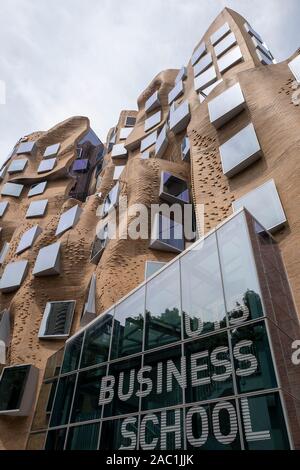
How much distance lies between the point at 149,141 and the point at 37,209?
37.5 feet

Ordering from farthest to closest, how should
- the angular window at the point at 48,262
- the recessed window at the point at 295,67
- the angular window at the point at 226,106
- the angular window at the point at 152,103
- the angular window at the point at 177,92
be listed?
1. the angular window at the point at 152,103
2. the angular window at the point at 177,92
3. the angular window at the point at 48,262
4. the angular window at the point at 226,106
5. the recessed window at the point at 295,67

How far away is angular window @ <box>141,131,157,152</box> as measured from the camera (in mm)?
30092

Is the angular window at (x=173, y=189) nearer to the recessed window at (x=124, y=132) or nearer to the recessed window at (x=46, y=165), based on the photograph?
the recessed window at (x=124, y=132)

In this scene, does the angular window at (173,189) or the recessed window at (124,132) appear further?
the recessed window at (124,132)

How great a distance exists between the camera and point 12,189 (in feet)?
124

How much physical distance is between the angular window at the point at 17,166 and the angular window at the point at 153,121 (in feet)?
49.1

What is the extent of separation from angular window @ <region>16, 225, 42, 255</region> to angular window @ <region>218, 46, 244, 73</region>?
17.4m

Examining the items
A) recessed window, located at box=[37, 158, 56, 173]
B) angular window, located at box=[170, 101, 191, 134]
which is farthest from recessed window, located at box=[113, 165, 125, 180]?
recessed window, located at box=[37, 158, 56, 173]

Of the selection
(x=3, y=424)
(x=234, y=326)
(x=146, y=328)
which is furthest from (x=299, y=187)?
(x=3, y=424)

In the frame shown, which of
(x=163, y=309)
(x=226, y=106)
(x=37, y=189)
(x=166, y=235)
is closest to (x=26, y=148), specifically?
(x=37, y=189)

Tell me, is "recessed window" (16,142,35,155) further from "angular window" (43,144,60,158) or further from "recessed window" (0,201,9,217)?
"recessed window" (0,201,9,217)

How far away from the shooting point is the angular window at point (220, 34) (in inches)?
1028

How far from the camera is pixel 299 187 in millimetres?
11898

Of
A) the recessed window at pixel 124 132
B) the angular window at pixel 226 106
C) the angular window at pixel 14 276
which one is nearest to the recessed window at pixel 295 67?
the angular window at pixel 226 106
